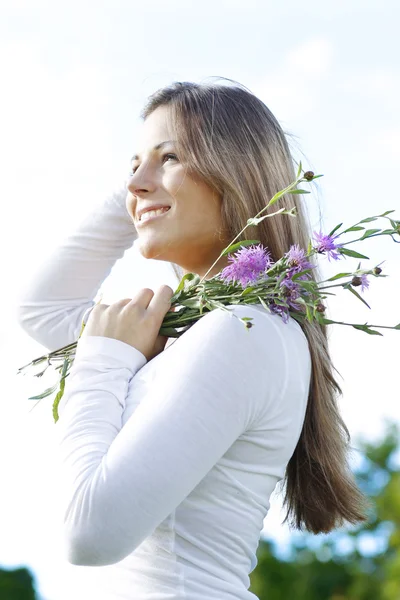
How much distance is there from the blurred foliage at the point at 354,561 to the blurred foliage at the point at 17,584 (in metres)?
10.9

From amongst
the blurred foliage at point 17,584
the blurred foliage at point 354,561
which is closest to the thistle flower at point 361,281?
the blurred foliage at point 17,584

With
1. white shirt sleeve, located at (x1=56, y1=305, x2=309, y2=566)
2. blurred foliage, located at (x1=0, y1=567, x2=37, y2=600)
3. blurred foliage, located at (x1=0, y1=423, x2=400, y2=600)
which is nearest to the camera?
white shirt sleeve, located at (x1=56, y1=305, x2=309, y2=566)

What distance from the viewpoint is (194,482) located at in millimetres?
2176

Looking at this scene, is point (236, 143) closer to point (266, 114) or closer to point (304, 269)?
point (266, 114)

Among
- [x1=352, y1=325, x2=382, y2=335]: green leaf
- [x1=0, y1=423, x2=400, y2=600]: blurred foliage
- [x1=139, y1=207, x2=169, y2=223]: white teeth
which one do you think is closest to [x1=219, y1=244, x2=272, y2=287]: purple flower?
[x1=352, y1=325, x2=382, y2=335]: green leaf

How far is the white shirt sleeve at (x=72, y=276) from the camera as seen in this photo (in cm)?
345

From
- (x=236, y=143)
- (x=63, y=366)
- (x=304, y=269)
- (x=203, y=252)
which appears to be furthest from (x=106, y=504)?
(x=236, y=143)

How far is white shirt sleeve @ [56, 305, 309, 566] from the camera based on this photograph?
2100 millimetres

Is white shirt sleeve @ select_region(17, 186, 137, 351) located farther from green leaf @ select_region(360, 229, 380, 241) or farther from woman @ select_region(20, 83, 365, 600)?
green leaf @ select_region(360, 229, 380, 241)

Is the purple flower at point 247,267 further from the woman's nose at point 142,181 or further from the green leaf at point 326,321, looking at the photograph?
the woman's nose at point 142,181

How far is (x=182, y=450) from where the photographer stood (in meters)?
2.14

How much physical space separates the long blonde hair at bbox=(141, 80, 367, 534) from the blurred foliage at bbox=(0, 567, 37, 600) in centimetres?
1445

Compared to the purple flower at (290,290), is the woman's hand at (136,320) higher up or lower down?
lower down

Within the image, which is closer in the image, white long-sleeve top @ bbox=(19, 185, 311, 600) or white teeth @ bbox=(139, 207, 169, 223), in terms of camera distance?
white long-sleeve top @ bbox=(19, 185, 311, 600)
